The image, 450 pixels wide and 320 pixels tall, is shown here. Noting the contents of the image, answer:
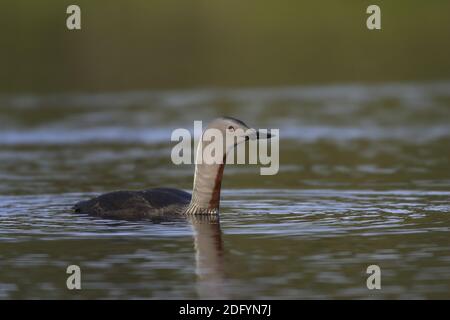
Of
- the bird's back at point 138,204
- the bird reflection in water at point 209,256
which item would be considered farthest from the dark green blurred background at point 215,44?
the bird reflection in water at point 209,256

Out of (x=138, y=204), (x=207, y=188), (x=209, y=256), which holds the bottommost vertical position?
(x=209, y=256)

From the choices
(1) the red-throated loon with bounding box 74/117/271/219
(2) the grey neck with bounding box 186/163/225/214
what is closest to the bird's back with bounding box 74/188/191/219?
(1) the red-throated loon with bounding box 74/117/271/219

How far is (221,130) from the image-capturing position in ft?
35.3

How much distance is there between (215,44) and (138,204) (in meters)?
20.3

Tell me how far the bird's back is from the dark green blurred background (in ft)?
47.7

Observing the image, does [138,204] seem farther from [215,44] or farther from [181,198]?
[215,44]

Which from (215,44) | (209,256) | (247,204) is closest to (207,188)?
(247,204)

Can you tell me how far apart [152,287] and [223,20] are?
25.0 m

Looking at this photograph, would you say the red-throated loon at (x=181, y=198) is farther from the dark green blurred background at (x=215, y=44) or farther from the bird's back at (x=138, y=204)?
the dark green blurred background at (x=215, y=44)

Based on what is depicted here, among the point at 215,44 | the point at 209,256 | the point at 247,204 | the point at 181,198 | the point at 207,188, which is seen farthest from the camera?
the point at 215,44

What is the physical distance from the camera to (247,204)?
12.0 m

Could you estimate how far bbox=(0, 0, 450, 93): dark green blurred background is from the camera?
26766mm

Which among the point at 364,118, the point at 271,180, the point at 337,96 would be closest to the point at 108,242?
the point at 271,180

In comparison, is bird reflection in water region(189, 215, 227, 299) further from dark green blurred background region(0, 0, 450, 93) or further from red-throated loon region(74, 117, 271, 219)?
dark green blurred background region(0, 0, 450, 93)
